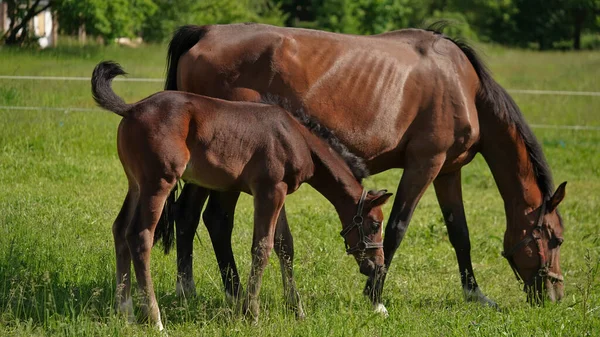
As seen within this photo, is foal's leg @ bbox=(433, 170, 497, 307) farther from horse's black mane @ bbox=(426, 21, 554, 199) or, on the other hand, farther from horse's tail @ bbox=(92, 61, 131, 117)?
horse's tail @ bbox=(92, 61, 131, 117)

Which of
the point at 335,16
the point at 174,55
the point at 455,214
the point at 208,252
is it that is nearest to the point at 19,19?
the point at 208,252

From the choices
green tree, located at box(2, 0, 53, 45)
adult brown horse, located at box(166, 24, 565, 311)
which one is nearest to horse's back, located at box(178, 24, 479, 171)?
adult brown horse, located at box(166, 24, 565, 311)

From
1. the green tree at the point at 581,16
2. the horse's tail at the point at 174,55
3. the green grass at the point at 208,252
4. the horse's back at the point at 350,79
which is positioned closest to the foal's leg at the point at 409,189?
the horse's back at the point at 350,79

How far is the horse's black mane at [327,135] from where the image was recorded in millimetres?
6031

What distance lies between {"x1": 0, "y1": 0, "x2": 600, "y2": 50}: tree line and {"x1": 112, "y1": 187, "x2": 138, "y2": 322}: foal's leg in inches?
124

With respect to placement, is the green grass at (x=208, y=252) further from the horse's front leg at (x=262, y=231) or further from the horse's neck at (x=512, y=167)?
the horse's neck at (x=512, y=167)

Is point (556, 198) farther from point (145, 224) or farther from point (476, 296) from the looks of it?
point (145, 224)

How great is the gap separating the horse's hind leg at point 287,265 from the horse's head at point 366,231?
0.43 metres

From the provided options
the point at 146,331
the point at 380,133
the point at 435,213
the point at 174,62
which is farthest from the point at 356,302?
the point at 435,213

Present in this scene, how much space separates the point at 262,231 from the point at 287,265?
577 millimetres

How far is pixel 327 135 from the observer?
607cm

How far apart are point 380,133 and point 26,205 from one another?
→ 319 cm

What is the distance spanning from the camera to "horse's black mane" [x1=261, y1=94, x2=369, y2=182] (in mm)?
6031

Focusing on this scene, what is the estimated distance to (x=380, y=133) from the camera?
6.56m
